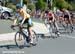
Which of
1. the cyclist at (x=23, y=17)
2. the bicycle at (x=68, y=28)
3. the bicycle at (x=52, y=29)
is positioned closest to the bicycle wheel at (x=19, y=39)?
the cyclist at (x=23, y=17)

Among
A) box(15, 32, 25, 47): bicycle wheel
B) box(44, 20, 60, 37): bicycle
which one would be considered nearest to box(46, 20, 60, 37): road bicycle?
box(44, 20, 60, 37): bicycle

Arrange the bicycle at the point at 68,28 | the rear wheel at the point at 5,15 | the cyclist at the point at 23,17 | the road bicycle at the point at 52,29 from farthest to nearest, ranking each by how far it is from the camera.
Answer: the rear wheel at the point at 5,15 < the bicycle at the point at 68,28 < the road bicycle at the point at 52,29 < the cyclist at the point at 23,17

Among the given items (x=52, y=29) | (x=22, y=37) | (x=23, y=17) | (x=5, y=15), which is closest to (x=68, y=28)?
(x=52, y=29)

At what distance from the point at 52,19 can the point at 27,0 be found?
38310 mm

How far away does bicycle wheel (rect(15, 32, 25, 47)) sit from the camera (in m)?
14.7

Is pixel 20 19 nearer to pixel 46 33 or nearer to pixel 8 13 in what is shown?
pixel 46 33

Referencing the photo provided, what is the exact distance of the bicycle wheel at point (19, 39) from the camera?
48.1 feet

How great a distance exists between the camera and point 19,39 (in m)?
14.7

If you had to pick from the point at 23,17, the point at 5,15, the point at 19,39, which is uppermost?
the point at 23,17

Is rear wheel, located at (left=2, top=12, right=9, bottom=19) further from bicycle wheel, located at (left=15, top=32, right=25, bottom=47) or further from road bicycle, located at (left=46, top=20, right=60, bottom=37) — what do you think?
bicycle wheel, located at (left=15, top=32, right=25, bottom=47)

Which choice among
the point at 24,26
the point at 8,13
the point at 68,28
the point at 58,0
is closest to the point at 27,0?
the point at 58,0

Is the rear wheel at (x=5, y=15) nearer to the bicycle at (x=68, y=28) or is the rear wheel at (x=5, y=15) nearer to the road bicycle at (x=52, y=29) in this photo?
the bicycle at (x=68, y=28)

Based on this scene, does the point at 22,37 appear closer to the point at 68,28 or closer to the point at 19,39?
the point at 19,39

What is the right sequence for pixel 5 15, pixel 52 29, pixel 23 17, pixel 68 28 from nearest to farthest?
pixel 23 17, pixel 52 29, pixel 68 28, pixel 5 15
